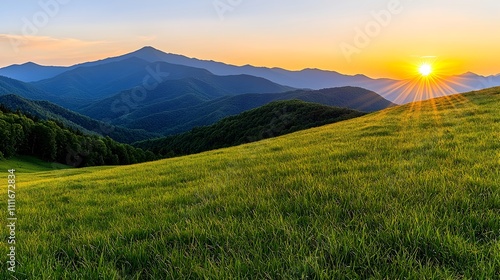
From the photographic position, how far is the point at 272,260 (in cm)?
316

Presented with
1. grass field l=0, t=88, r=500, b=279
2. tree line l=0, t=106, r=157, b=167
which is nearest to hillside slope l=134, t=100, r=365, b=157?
tree line l=0, t=106, r=157, b=167

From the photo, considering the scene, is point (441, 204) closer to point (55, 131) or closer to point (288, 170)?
point (288, 170)

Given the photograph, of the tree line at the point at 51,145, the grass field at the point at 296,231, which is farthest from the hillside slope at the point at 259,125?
the grass field at the point at 296,231

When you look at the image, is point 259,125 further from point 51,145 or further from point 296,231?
point 296,231

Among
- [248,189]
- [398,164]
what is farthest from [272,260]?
[398,164]

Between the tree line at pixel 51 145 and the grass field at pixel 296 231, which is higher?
the grass field at pixel 296 231

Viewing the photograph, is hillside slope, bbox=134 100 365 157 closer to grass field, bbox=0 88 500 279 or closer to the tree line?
the tree line

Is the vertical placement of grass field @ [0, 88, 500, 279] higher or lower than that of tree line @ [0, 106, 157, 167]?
higher

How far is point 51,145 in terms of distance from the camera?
9588cm

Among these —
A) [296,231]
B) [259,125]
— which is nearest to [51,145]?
[259,125]

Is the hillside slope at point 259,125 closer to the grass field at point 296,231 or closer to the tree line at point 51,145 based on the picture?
the tree line at point 51,145

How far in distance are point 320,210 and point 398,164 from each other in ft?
12.6

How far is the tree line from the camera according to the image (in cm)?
8862

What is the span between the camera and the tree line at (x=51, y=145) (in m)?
88.6
